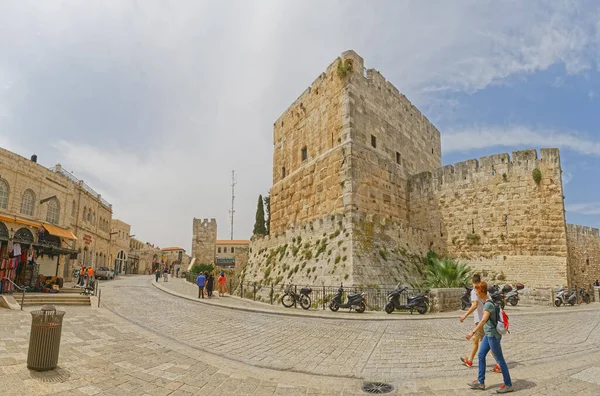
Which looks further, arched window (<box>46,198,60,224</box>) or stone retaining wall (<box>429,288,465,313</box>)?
arched window (<box>46,198,60,224</box>)

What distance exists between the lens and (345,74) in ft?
60.7

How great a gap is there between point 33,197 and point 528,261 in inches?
1168

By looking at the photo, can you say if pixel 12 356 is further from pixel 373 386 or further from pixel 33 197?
pixel 33 197

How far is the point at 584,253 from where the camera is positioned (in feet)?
70.9

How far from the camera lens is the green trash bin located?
17.4 feet

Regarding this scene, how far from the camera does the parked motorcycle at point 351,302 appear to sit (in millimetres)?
12367

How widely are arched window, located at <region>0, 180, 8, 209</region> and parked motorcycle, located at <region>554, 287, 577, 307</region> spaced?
2962 cm

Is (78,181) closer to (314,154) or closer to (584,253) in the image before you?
(314,154)

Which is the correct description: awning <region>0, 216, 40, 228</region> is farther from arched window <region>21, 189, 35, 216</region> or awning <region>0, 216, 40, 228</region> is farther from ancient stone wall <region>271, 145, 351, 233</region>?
ancient stone wall <region>271, 145, 351, 233</region>

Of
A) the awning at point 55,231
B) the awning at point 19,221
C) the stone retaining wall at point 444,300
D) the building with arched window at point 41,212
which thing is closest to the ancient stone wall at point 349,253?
the stone retaining wall at point 444,300

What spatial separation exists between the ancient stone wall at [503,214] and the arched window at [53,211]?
82.9ft

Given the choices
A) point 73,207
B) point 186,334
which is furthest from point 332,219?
point 73,207

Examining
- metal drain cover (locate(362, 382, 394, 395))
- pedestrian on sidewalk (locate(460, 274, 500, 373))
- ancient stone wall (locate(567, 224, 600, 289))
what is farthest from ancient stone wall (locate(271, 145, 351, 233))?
ancient stone wall (locate(567, 224, 600, 289))

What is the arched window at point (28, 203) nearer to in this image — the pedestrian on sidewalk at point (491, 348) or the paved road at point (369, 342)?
the paved road at point (369, 342)
